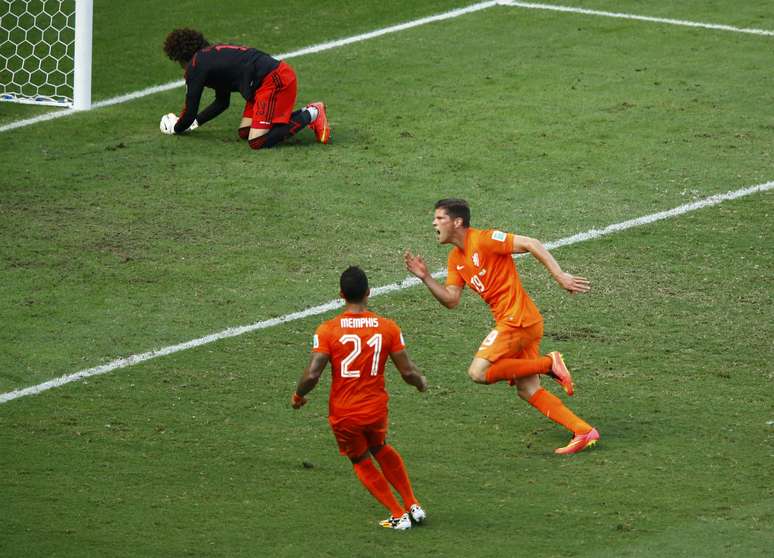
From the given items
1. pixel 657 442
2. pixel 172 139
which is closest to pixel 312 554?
pixel 657 442

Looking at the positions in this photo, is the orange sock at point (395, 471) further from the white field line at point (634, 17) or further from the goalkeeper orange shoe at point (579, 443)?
the white field line at point (634, 17)

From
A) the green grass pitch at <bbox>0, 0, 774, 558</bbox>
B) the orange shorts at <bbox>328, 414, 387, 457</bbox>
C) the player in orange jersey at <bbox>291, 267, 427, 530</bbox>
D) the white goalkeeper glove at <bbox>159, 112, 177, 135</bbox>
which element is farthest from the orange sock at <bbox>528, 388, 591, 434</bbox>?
the white goalkeeper glove at <bbox>159, 112, 177, 135</bbox>

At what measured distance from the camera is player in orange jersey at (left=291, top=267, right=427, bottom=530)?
7.87m

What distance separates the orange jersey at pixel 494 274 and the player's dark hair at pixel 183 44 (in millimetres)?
6767

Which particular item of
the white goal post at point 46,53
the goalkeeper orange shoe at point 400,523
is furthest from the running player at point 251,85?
the goalkeeper orange shoe at point 400,523

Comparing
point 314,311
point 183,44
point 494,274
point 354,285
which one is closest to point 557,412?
point 494,274

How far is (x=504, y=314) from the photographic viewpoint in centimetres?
923

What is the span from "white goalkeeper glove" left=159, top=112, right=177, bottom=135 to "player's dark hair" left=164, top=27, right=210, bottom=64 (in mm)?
742

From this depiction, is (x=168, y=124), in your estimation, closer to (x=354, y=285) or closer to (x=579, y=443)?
(x=579, y=443)

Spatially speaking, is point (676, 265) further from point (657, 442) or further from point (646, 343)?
point (657, 442)

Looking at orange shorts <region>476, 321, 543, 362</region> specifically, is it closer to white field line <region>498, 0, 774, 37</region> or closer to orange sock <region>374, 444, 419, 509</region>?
orange sock <region>374, 444, 419, 509</region>

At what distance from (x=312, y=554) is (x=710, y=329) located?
15.8 feet

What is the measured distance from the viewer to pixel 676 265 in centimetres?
1259

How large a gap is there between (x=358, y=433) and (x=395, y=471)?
12.6 inches
